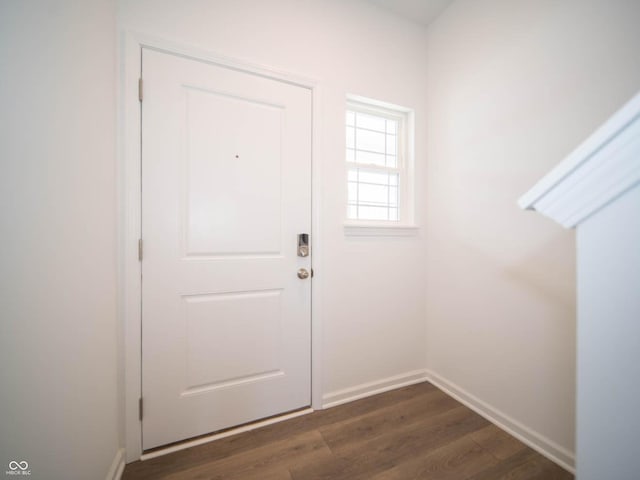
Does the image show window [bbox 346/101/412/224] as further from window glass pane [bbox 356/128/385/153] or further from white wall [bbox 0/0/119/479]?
white wall [bbox 0/0/119/479]

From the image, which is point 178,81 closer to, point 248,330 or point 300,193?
point 300,193

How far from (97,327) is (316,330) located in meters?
1.13

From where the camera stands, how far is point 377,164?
2.01 metres

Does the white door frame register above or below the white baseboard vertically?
above

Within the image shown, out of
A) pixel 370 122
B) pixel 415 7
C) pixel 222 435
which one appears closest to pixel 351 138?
pixel 370 122

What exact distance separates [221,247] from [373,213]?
3.87ft

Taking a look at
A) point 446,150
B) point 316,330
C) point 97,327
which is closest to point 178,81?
point 97,327

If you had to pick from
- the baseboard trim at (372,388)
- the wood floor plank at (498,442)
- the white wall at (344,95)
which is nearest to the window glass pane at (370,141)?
the white wall at (344,95)

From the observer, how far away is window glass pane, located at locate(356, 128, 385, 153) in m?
1.97

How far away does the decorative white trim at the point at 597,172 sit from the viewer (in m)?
0.48

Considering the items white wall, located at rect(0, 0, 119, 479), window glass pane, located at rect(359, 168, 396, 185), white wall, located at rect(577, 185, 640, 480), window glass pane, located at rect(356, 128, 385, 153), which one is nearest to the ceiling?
window glass pane, located at rect(356, 128, 385, 153)

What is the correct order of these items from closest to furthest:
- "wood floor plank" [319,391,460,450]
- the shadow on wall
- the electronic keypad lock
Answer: the shadow on wall
"wood floor plank" [319,391,460,450]
the electronic keypad lock

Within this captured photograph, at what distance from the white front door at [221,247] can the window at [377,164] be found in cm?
44

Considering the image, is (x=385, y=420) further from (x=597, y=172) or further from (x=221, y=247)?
(x=597, y=172)
